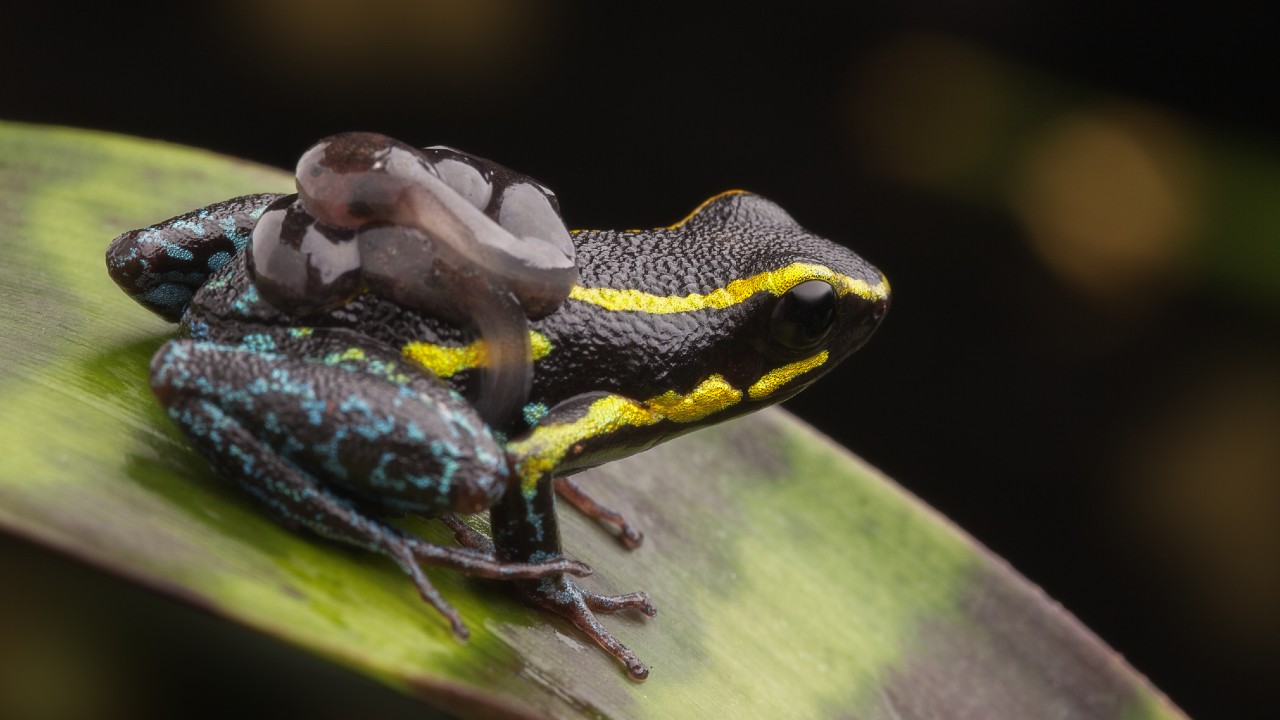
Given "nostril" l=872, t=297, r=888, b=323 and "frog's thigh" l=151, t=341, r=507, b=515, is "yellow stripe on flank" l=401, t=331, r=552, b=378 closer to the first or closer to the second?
"frog's thigh" l=151, t=341, r=507, b=515

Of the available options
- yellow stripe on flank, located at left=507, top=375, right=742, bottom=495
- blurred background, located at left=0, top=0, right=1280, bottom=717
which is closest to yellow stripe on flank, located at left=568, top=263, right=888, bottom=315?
yellow stripe on flank, located at left=507, top=375, right=742, bottom=495

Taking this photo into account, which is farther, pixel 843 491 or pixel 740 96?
pixel 740 96

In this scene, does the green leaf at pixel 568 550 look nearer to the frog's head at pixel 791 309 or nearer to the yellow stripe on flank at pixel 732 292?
the frog's head at pixel 791 309

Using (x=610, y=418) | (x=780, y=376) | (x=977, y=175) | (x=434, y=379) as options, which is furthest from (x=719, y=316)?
(x=977, y=175)

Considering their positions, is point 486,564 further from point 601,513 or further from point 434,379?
point 601,513

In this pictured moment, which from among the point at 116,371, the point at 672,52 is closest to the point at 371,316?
the point at 116,371

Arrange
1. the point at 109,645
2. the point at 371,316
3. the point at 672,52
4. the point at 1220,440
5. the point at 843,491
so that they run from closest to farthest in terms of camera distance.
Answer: the point at 109,645 → the point at 371,316 → the point at 843,491 → the point at 1220,440 → the point at 672,52

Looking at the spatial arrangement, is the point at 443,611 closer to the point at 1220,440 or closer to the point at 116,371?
the point at 116,371

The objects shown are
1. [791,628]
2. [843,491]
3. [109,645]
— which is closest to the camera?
[109,645]
